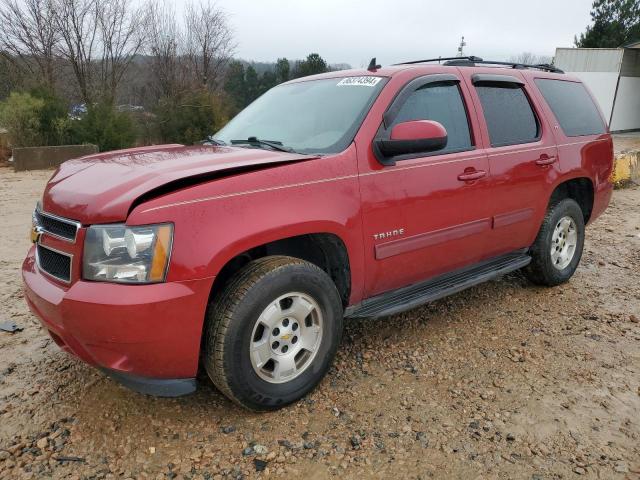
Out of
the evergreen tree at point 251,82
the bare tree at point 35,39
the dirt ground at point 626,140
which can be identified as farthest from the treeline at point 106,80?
the dirt ground at point 626,140

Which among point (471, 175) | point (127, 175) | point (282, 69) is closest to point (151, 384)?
point (127, 175)

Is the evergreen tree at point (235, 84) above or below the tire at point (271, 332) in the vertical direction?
above

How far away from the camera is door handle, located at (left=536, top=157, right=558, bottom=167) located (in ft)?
12.8

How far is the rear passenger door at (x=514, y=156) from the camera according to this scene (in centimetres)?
361

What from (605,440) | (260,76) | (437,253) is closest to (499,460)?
(605,440)

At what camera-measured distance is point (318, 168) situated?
2.66 m

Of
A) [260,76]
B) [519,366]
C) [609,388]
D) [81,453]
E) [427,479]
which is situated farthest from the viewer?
[260,76]

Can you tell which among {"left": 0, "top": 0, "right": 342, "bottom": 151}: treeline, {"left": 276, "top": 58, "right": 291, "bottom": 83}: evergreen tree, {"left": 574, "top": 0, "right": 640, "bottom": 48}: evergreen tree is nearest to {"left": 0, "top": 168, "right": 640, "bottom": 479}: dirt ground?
{"left": 0, "top": 0, "right": 342, "bottom": 151}: treeline

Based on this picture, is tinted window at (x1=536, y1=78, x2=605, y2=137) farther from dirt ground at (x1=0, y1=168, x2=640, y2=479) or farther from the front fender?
the front fender

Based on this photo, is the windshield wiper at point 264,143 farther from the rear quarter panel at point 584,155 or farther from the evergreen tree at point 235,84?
the evergreen tree at point 235,84

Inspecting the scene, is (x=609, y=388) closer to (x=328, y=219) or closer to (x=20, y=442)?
(x=328, y=219)

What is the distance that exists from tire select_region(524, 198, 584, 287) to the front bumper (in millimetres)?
3091

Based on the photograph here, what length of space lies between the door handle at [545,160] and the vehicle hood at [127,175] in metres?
2.17

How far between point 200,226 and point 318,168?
2.49ft
